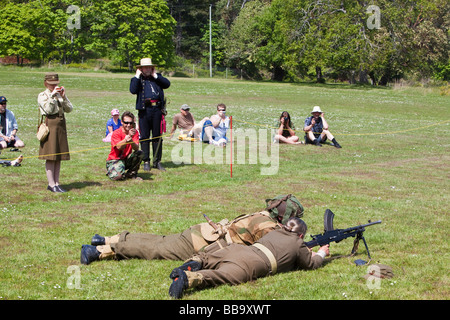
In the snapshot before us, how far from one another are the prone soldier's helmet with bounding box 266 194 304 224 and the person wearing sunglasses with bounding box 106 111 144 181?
16.0 ft

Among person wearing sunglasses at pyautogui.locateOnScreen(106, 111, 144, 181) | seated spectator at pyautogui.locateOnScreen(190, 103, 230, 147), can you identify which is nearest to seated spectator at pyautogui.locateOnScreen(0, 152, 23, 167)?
person wearing sunglasses at pyautogui.locateOnScreen(106, 111, 144, 181)

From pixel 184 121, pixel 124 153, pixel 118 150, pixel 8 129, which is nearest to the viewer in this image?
pixel 118 150

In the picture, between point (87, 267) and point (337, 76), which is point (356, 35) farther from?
point (87, 267)

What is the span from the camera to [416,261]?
6.11 m

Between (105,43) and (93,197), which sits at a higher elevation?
(105,43)

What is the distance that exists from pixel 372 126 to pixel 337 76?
5392 centimetres

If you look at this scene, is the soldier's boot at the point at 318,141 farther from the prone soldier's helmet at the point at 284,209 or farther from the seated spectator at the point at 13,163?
the prone soldier's helmet at the point at 284,209

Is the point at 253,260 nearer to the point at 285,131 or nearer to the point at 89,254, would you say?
the point at 89,254

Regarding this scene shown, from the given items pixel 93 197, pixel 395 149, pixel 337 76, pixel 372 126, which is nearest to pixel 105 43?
pixel 337 76

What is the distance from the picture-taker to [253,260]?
5.23 metres

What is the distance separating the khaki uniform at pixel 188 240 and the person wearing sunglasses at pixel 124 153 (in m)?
4.49

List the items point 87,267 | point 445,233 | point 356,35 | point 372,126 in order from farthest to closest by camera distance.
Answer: point 356,35
point 372,126
point 445,233
point 87,267

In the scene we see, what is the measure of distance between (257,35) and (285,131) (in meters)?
56.7

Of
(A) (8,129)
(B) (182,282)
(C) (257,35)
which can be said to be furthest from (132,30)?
(B) (182,282)
